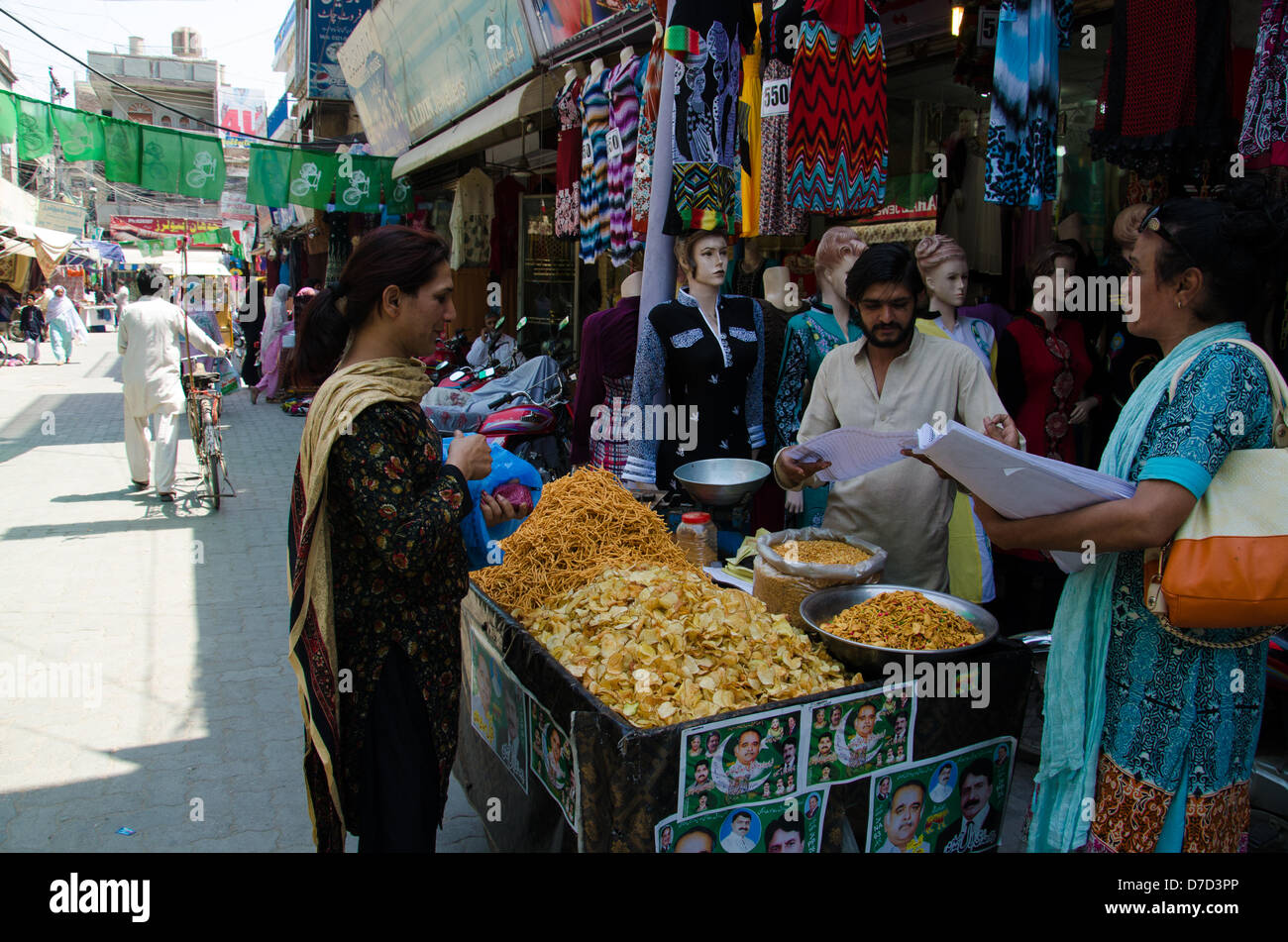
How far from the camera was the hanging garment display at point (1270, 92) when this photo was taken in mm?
3002

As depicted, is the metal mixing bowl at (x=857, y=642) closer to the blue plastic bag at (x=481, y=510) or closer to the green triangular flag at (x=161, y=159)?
the blue plastic bag at (x=481, y=510)

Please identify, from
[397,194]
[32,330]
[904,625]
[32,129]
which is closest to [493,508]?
[904,625]

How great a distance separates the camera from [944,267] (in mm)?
3949

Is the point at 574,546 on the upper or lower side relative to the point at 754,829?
upper

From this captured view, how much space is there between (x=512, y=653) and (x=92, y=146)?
37.2 ft

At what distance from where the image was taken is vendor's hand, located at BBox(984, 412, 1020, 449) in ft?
8.86

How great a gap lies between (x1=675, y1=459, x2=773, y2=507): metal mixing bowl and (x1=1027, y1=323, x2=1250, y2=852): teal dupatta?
1342 millimetres

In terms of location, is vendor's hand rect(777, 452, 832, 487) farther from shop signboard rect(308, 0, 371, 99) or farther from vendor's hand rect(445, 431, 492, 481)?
shop signboard rect(308, 0, 371, 99)

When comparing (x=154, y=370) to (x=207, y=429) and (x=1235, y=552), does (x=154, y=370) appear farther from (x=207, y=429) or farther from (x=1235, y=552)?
(x=1235, y=552)

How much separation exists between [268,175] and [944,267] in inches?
441

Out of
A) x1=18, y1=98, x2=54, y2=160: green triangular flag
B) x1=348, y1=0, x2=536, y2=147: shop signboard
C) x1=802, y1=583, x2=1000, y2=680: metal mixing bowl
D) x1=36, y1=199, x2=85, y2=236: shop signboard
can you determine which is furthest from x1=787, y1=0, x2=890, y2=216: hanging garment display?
x1=36, y1=199, x2=85, y2=236: shop signboard

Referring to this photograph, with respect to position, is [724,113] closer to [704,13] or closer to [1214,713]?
[704,13]

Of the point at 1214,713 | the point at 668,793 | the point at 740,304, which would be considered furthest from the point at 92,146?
the point at 1214,713

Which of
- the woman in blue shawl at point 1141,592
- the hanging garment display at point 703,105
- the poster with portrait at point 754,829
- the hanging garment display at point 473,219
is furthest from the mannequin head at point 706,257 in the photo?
the hanging garment display at point 473,219
